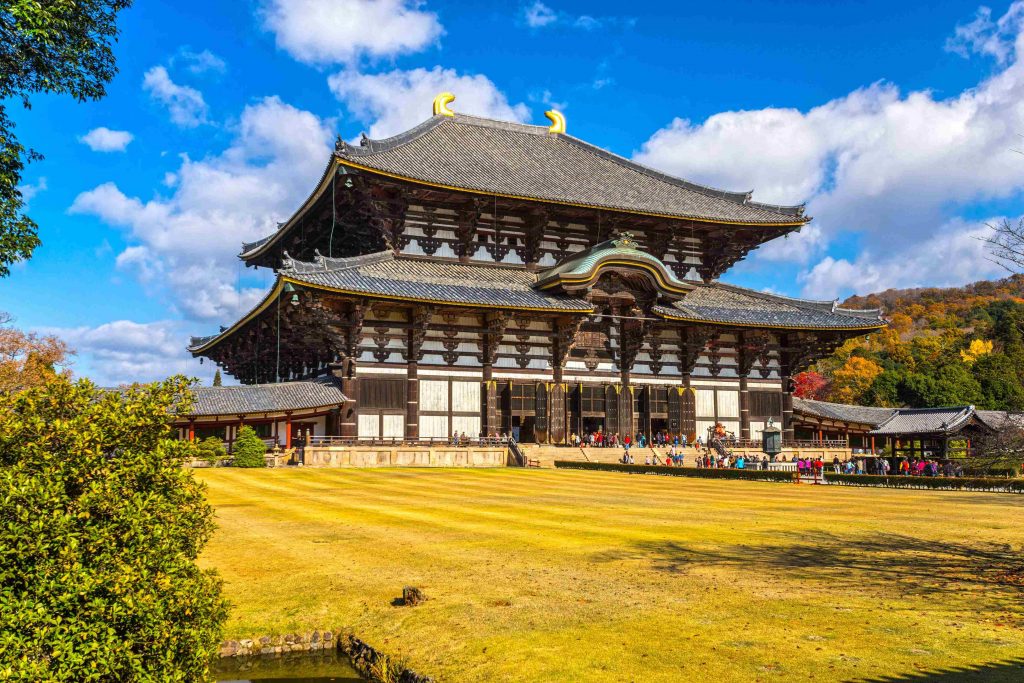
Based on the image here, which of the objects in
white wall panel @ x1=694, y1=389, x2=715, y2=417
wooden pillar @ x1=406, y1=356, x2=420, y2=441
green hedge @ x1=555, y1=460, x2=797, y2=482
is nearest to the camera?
green hedge @ x1=555, y1=460, x2=797, y2=482

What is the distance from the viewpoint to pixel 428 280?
4488 centimetres

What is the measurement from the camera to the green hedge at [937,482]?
2802 centimetres

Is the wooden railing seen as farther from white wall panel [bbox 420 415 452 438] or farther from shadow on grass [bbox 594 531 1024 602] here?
shadow on grass [bbox 594 531 1024 602]

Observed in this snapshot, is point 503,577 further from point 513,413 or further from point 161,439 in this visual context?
point 513,413

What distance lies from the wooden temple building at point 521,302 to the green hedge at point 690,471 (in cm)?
724

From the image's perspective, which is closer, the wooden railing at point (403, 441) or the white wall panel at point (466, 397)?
the wooden railing at point (403, 441)

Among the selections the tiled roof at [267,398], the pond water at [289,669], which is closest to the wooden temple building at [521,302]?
the tiled roof at [267,398]

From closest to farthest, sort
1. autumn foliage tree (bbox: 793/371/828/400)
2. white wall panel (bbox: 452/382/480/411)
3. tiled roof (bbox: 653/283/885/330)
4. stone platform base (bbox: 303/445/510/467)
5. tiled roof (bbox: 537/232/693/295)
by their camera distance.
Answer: stone platform base (bbox: 303/445/510/467) → tiled roof (bbox: 537/232/693/295) → white wall panel (bbox: 452/382/480/411) → tiled roof (bbox: 653/283/885/330) → autumn foliage tree (bbox: 793/371/828/400)

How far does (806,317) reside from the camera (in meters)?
52.4

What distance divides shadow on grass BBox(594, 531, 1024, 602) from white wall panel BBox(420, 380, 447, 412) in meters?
30.5

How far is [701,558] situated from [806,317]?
42431 mm

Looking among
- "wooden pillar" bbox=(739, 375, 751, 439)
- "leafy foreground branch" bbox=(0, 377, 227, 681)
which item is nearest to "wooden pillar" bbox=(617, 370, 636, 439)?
"wooden pillar" bbox=(739, 375, 751, 439)

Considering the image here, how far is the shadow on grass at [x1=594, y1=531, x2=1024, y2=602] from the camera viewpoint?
1166 centimetres

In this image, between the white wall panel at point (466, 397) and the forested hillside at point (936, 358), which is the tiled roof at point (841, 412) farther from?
the white wall panel at point (466, 397)
